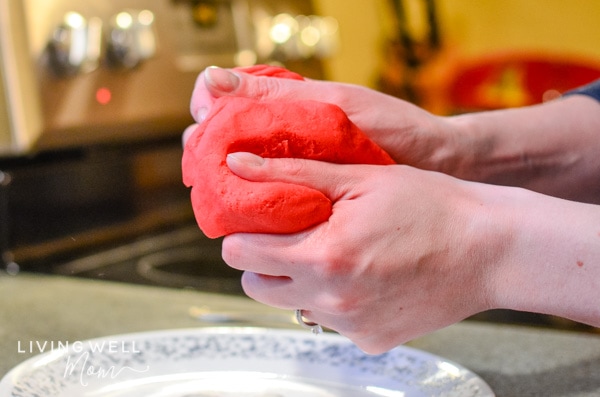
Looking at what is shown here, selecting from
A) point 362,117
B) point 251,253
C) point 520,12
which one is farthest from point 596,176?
point 520,12

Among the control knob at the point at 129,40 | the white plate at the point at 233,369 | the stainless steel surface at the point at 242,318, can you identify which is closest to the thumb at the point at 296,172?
the white plate at the point at 233,369

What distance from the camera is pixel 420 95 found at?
169cm

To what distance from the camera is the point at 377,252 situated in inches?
14.9

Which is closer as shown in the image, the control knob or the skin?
the skin

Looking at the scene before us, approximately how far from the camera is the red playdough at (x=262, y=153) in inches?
15.0

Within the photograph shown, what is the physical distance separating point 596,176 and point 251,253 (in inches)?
14.7

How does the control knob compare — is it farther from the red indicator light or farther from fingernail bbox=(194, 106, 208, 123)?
fingernail bbox=(194, 106, 208, 123)

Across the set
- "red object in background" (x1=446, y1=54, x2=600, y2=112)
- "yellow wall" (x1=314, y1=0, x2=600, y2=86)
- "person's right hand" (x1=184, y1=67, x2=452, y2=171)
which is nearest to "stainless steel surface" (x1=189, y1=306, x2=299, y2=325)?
"person's right hand" (x1=184, y1=67, x2=452, y2=171)

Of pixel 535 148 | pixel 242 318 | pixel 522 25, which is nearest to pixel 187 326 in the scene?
pixel 242 318

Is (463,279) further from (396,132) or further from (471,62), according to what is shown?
(471,62)

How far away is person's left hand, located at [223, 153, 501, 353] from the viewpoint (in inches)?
15.0

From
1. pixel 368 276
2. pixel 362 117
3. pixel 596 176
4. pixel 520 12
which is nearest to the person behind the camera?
pixel 368 276

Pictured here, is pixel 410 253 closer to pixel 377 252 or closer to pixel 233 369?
pixel 377 252

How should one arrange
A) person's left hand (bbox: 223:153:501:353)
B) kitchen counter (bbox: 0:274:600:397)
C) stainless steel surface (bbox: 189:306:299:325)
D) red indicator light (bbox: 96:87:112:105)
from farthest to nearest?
red indicator light (bbox: 96:87:112:105)
stainless steel surface (bbox: 189:306:299:325)
kitchen counter (bbox: 0:274:600:397)
person's left hand (bbox: 223:153:501:353)
